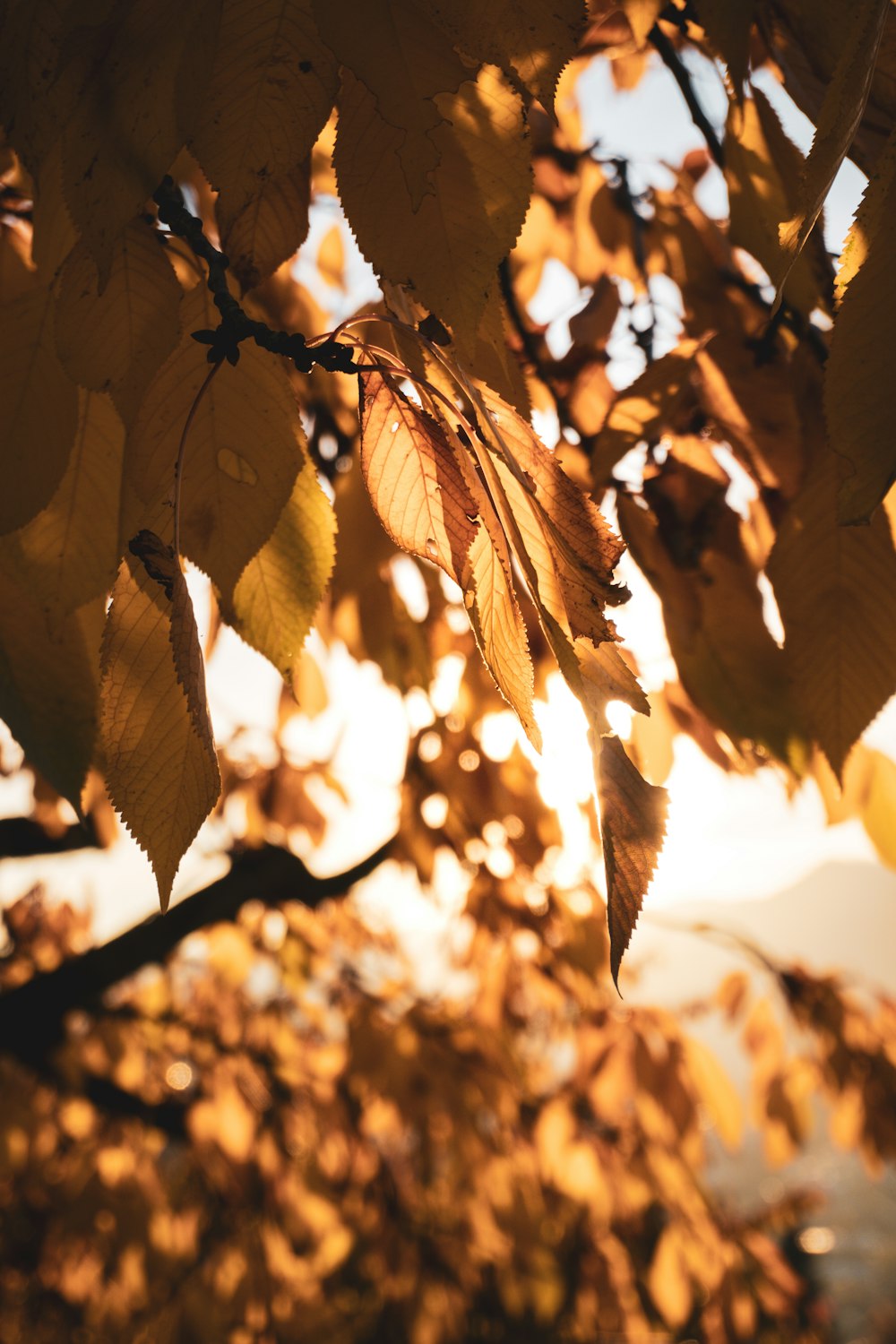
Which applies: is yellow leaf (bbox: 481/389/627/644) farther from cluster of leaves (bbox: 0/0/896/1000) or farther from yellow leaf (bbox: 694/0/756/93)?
yellow leaf (bbox: 694/0/756/93)

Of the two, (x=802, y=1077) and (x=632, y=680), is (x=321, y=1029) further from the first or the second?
(x=632, y=680)

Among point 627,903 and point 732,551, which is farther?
point 732,551

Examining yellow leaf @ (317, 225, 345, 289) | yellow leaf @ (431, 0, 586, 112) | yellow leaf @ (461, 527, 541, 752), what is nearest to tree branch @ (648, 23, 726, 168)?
yellow leaf @ (431, 0, 586, 112)

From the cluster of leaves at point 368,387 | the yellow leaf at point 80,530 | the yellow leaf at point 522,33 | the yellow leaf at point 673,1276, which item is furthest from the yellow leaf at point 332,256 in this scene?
the yellow leaf at point 673,1276

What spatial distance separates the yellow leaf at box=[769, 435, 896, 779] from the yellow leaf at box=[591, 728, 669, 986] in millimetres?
252

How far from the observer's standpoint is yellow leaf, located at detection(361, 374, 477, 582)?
1.17 ft

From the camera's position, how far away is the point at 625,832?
0.26 metres

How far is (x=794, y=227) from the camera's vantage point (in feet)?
0.85

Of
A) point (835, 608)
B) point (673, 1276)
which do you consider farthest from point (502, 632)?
point (673, 1276)

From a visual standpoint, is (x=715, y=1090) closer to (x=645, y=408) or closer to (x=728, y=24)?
(x=645, y=408)

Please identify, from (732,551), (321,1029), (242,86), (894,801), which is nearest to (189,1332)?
(321,1029)

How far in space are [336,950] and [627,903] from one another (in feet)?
10.8

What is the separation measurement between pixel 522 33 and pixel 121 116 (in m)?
0.15

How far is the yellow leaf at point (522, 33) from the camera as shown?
305mm
